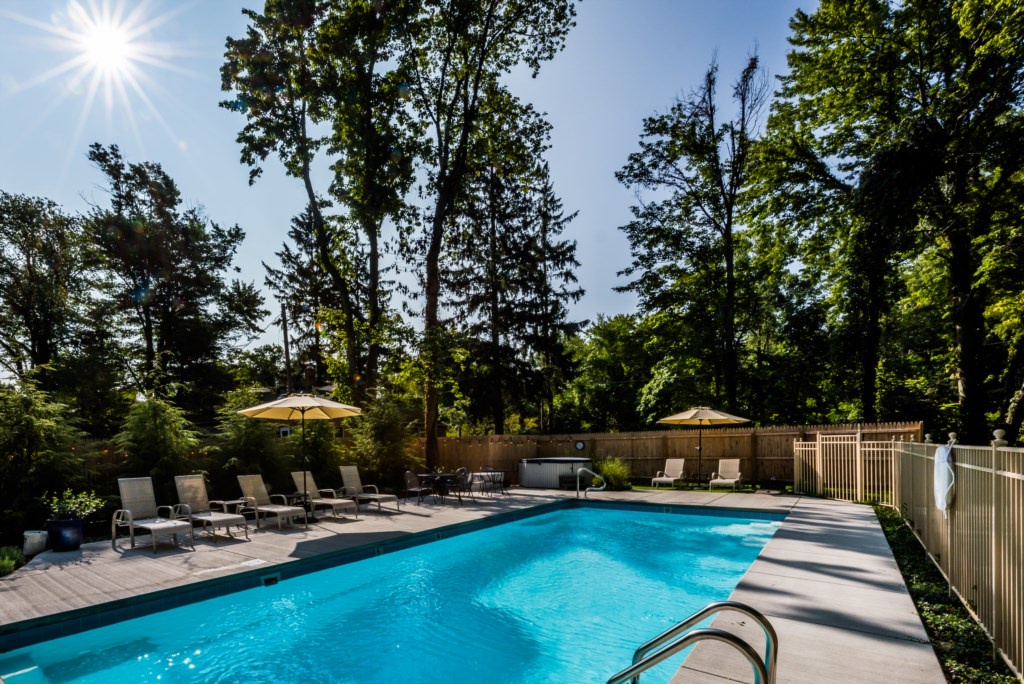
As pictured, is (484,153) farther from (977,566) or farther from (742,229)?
(977,566)

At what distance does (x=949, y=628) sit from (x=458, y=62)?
61.1 ft

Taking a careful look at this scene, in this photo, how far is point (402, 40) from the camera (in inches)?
670

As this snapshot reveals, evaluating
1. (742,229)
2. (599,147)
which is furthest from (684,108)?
(599,147)

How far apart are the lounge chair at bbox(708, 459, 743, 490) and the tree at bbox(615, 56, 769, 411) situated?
5.35m

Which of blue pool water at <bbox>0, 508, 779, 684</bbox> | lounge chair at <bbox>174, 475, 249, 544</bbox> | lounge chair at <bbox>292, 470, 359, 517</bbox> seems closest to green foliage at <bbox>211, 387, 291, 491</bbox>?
lounge chair at <bbox>292, 470, 359, 517</bbox>

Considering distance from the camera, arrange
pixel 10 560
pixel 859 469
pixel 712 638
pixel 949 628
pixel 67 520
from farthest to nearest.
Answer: pixel 859 469 < pixel 67 520 < pixel 10 560 < pixel 949 628 < pixel 712 638

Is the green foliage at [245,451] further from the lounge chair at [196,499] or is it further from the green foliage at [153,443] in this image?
the lounge chair at [196,499]

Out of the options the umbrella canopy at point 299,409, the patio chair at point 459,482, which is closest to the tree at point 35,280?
the umbrella canopy at point 299,409

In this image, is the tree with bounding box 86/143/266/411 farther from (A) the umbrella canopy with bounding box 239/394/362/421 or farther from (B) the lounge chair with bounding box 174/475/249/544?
(B) the lounge chair with bounding box 174/475/249/544

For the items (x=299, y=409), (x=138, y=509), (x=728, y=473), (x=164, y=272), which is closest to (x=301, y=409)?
(x=299, y=409)

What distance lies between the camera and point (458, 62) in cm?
1759

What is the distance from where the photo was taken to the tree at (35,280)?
20938 mm

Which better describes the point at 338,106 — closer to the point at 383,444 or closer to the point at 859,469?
the point at 383,444

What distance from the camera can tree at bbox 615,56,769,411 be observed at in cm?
2062
